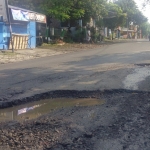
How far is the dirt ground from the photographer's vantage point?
14.3ft

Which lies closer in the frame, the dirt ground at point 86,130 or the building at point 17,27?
the dirt ground at point 86,130

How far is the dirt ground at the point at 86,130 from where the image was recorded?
4344 mm

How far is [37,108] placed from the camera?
716 centimetres

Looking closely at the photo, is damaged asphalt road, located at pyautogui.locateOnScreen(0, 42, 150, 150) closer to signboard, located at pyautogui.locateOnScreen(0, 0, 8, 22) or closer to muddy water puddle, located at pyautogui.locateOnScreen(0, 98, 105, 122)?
muddy water puddle, located at pyautogui.locateOnScreen(0, 98, 105, 122)

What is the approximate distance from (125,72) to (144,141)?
778 cm

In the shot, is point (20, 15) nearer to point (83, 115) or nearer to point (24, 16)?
point (24, 16)

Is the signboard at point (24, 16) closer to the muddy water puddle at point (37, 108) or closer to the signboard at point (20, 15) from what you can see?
the signboard at point (20, 15)

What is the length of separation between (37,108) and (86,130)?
2397mm

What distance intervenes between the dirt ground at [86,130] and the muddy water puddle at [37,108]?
1.43 ft

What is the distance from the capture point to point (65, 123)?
536 cm

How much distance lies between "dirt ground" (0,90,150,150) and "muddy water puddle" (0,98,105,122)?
44cm

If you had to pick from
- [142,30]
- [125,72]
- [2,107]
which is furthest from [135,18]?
[2,107]

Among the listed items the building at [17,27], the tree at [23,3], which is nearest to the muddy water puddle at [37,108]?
the building at [17,27]

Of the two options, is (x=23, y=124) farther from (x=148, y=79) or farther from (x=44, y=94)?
(x=148, y=79)
